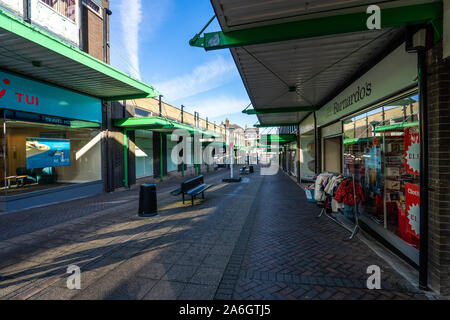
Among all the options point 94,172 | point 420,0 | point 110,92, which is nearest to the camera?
point 420,0

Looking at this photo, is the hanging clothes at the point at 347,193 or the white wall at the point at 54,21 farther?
the white wall at the point at 54,21

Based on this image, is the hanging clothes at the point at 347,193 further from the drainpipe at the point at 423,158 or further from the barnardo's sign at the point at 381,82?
the barnardo's sign at the point at 381,82

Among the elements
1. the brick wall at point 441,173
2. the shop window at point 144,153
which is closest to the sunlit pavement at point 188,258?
the brick wall at point 441,173

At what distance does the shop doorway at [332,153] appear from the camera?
34.4 feet

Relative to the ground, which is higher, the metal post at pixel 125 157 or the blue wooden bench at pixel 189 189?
the metal post at pixel 125 157

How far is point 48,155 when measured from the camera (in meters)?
9.05

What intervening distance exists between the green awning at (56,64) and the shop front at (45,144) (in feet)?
1.61

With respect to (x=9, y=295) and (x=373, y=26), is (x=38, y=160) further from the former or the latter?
(x=373, y=26)

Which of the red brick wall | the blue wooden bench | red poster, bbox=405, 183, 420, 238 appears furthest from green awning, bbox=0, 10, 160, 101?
red poster, bbox=405, 183, 420, 238

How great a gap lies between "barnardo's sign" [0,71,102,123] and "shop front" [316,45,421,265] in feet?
32.7

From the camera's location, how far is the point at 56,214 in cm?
709

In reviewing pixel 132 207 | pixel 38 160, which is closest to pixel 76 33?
pixel 38 160

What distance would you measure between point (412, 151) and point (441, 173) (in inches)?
37.9
